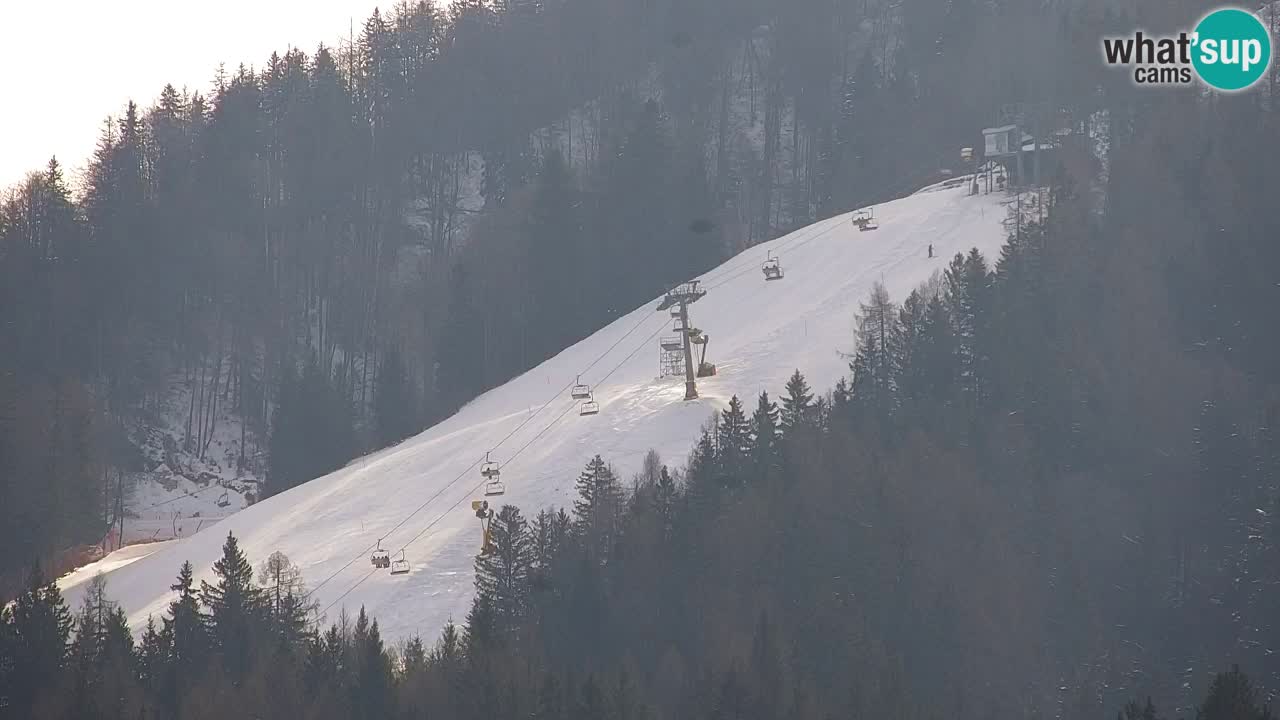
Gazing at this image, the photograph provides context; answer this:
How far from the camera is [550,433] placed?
66.8 meters

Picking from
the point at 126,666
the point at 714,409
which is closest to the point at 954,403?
the point at 714,409

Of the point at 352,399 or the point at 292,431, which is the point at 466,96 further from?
the point at 292,431

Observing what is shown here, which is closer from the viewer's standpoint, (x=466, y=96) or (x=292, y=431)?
(x=292, y=431)

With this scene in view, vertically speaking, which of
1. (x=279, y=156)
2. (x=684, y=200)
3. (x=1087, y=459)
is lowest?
(x=1087, y=459)

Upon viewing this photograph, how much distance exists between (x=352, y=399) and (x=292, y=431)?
878cm

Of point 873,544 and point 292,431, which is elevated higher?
point 292,431

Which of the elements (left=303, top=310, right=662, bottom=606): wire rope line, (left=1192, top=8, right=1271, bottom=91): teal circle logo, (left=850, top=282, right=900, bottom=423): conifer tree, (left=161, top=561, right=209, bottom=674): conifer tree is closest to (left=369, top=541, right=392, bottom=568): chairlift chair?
(left=303, top=310, right=662, bottom=606): wire rope line

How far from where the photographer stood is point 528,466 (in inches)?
2511

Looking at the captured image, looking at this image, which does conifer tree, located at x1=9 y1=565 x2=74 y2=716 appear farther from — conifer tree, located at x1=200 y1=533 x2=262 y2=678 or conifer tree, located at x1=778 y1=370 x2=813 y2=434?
conifer tree, located at x1=778 y1=370 x2=813 y2=434

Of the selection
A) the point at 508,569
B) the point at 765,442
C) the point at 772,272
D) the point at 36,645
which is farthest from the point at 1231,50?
the point at 36,645

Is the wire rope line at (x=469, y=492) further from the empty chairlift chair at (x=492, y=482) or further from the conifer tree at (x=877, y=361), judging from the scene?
the conifer tree at (x=877, y=361)

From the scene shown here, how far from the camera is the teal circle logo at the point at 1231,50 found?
8575cm

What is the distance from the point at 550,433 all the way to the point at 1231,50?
4538cm

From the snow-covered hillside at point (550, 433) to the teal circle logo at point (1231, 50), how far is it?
14.5 metres
